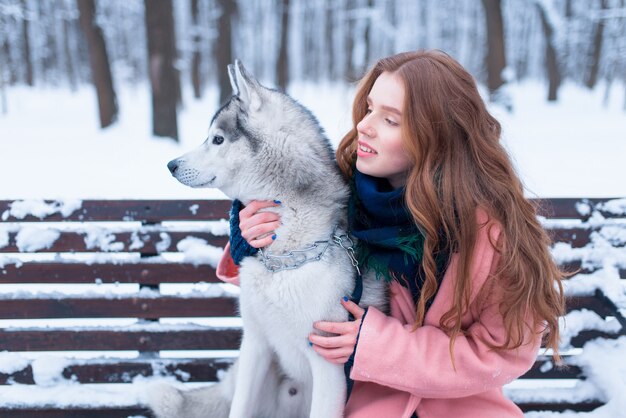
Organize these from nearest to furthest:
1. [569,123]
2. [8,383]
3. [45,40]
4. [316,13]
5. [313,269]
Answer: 1. [313,269]
2. [8,383]
3. [569,123]
4. [45,40]
5. [316,13]

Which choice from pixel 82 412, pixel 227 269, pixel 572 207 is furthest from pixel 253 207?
pixel 572 207

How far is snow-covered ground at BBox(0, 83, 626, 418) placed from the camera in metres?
2.44

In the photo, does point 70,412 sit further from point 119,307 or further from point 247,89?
point 247,89

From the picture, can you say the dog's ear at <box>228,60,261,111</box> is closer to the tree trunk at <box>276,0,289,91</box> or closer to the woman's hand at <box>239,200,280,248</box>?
the woman's hand at <box>239,200,280,248</box>

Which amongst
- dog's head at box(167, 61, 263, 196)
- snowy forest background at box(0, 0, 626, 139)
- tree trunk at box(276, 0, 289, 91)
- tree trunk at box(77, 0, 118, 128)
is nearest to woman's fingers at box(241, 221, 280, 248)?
dog's head at box(167, 61, 263, 196)

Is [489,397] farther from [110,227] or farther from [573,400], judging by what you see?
[110,227]

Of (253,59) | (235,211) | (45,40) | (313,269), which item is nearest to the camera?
(313,269)

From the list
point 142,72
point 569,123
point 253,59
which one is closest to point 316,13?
point 253,59

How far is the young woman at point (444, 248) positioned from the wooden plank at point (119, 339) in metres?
1.01

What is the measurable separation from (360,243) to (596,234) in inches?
58.3

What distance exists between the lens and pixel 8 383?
96.6 inches

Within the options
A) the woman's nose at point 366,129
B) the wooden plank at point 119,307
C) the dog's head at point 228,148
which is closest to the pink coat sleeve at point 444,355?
the woman's nose at point 366,129

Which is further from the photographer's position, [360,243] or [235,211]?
[235,211]

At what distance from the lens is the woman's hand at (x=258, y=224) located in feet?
5.82
